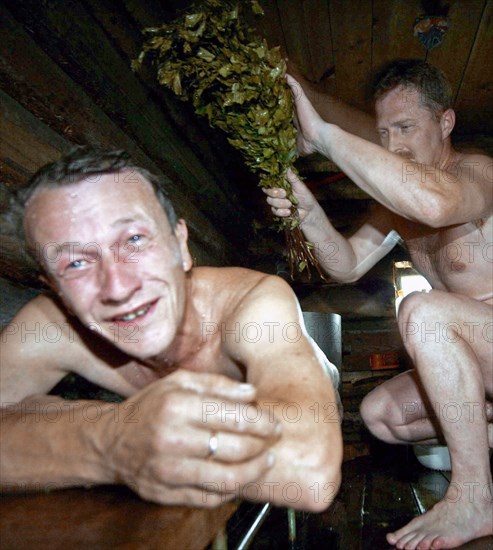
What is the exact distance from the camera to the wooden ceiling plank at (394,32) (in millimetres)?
3584

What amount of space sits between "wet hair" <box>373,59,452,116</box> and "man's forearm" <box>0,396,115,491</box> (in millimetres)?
2841

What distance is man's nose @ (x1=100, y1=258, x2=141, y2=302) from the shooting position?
1849 mm

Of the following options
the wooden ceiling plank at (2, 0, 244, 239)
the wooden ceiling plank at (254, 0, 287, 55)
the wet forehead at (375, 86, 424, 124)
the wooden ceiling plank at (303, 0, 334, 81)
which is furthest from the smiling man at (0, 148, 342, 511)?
the wooden ceiling plank at (303, 0, 334, 81)

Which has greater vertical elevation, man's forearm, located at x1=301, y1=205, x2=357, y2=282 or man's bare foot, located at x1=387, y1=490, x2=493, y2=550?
man's forearm, located at x1=301, y1=205, x2=357, y2=282

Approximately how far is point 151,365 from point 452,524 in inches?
62.9

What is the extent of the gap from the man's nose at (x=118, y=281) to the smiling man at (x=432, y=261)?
5.00 feet

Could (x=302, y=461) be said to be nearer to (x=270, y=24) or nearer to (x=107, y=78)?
(x=107, y=78)

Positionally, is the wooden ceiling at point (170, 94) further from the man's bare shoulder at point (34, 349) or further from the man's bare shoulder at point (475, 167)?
the man's bare shoulder at point (475, 167)

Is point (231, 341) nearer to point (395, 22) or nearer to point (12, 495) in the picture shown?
point (12, 495)

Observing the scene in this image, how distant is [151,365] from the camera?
236 cm

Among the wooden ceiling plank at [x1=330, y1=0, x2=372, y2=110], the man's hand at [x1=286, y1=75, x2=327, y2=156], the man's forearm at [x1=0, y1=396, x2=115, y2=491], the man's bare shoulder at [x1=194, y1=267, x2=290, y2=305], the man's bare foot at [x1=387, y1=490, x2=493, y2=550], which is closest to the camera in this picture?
the man's forearm at [x1=0, y1=396, x2=115, y2=491]

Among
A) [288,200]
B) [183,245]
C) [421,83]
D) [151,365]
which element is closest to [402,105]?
[421,83]

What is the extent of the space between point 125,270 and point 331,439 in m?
1.00

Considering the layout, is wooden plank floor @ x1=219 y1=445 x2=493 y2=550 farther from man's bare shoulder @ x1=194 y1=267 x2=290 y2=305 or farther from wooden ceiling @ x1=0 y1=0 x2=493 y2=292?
wooden ceiling @ x1=0 y1=0 x2=493 y2=292
